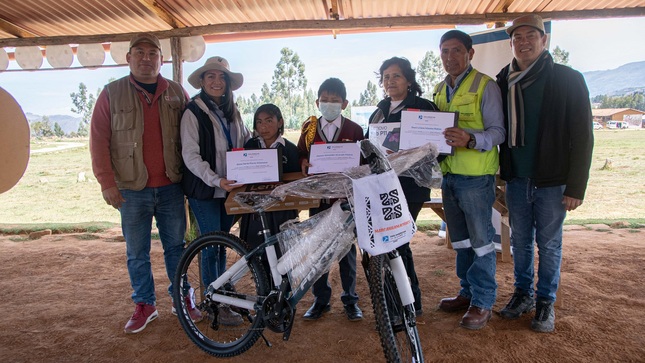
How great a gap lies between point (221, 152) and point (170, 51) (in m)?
3.27

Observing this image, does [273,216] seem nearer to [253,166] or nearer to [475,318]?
[253,166]

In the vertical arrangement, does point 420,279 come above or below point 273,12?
below

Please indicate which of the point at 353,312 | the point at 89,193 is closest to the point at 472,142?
the point at 353,312

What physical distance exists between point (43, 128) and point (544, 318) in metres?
27.6

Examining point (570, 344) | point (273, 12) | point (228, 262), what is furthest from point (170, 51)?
point (570, 344)

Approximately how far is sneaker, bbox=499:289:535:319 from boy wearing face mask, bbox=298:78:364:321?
1.10 meters

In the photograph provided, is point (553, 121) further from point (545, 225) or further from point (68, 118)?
point (68, 118)

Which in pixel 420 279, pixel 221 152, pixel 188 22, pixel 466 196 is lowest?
pixel 420 279

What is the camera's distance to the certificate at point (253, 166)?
2.92 metres

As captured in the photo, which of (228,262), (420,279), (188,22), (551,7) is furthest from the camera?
(188,22)

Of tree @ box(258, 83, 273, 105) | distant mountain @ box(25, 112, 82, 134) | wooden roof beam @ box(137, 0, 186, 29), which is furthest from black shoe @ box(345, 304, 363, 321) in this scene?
distant mountain @ box(25, 112, 82, 134)

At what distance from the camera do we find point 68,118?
25344 millimetres

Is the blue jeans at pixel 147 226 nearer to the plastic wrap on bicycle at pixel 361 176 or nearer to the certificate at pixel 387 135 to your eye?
→ the plastic wrap on bicycle at pixel 361 176

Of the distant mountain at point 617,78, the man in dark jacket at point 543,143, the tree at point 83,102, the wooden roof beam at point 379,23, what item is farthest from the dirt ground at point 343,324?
the distant mountain at point 617,78
